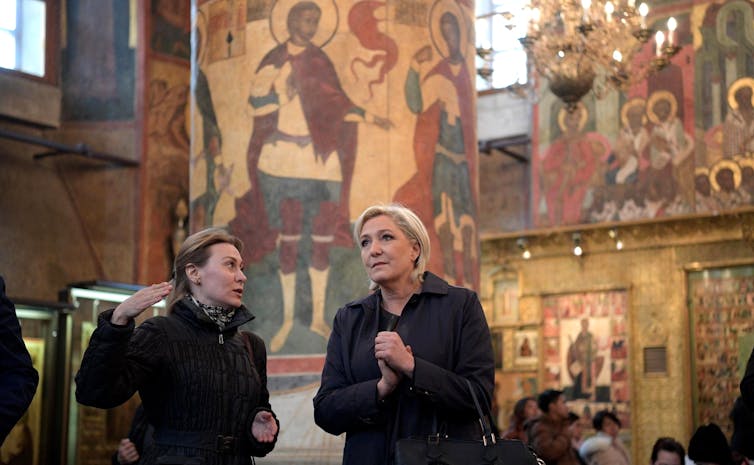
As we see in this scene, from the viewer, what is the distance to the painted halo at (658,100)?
17469 mm

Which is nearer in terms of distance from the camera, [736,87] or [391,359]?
[391,359]

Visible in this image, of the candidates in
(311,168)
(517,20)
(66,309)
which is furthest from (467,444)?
(66,309)

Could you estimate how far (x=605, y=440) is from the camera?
1102cm

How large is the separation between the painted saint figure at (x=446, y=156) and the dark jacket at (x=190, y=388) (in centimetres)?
420

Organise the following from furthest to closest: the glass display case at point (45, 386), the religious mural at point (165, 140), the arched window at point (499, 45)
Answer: the arched window at point (499, 45) → the religious mural at point (165, 140) → the glass display case at point (45, 386)

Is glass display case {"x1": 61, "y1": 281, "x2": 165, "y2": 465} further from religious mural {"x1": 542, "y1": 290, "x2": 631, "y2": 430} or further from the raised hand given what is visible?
the raised hand

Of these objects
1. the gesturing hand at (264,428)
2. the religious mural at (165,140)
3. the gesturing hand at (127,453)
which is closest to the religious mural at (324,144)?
the gesturing hand at (127,453)

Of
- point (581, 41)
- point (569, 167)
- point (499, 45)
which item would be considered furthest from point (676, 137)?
point (499, 45)

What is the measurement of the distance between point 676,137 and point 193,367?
46.4 ft

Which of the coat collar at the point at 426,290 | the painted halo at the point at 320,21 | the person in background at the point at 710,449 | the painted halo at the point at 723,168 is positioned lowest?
the person in background at the point at 710,449

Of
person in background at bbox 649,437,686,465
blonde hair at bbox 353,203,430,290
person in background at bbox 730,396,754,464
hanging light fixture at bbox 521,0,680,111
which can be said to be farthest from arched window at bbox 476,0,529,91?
blonde hair at bbox 353,203,430,290

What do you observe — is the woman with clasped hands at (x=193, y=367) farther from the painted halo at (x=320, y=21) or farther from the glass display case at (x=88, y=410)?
the glass display case at (x=88, y=410)

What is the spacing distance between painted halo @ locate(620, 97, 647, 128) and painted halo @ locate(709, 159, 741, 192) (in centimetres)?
135

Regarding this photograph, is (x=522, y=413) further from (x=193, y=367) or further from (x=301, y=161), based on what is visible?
(x=193, y=367)
